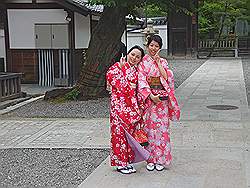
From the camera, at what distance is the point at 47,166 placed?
18.7 ft

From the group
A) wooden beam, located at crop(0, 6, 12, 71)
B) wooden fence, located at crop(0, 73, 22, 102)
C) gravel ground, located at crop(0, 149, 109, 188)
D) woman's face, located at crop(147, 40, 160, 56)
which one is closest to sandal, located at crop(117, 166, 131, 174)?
gravel ground, located at crop(0, 149, 109, 188)

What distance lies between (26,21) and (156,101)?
10.9 metres

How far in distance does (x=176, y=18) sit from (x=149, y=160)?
2484cm

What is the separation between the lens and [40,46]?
14859mm

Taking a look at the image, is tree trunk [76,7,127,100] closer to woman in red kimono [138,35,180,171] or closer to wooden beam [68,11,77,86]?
wooden beam [68,11,77,86]

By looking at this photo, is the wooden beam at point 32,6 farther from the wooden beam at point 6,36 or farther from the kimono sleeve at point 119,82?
the kimono sleeve at point 119,82

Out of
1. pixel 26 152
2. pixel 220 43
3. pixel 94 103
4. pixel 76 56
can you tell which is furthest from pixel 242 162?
pixel 220 43

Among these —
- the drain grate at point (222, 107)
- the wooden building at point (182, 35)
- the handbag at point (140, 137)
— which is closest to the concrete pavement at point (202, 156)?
the drain grate at point (222, 107)

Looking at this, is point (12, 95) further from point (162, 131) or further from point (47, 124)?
point (162, 131)

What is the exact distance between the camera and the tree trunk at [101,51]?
11.1 meters

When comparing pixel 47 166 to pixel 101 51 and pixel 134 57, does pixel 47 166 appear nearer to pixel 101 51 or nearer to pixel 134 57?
pixel 134 57

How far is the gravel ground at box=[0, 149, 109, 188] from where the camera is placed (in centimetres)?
510

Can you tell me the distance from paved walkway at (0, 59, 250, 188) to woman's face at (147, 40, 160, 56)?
60.1 inches

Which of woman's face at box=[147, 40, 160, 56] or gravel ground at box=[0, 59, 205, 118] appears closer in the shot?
woman's face at box=[147, 40, 160, 56]
